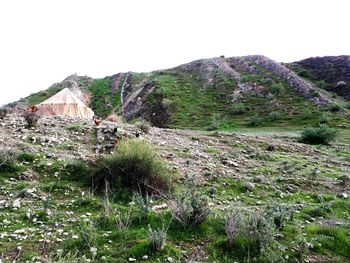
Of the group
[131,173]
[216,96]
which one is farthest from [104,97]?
[131,173]

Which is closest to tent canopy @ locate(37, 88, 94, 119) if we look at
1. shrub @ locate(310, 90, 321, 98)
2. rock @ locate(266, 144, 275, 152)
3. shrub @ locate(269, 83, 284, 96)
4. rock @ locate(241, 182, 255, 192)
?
rock @ locate(266, 144, 275, 152)

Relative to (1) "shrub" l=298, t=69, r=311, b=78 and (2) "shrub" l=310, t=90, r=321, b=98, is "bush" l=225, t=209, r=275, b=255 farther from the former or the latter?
(1) "shrub" l=298, t=69, r=311, b=78

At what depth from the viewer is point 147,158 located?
8.85m

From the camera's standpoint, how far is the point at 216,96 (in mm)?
48344

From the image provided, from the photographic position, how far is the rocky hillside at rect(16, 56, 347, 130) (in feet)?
124

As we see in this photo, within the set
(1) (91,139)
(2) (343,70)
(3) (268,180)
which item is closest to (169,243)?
(3) (268,180)

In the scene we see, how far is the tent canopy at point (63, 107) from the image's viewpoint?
29.1 meters

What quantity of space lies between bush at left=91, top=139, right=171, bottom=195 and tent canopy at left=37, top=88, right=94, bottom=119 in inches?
844

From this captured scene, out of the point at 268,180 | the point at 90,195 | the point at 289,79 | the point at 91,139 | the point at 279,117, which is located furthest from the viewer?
the point at 289,79

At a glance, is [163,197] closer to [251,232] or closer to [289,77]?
[251,232]

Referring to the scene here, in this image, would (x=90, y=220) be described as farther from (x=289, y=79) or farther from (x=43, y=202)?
(x=289, y=79)

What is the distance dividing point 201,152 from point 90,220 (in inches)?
282

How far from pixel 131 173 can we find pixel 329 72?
52655mm

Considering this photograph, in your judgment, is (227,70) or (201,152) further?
(227,70)
